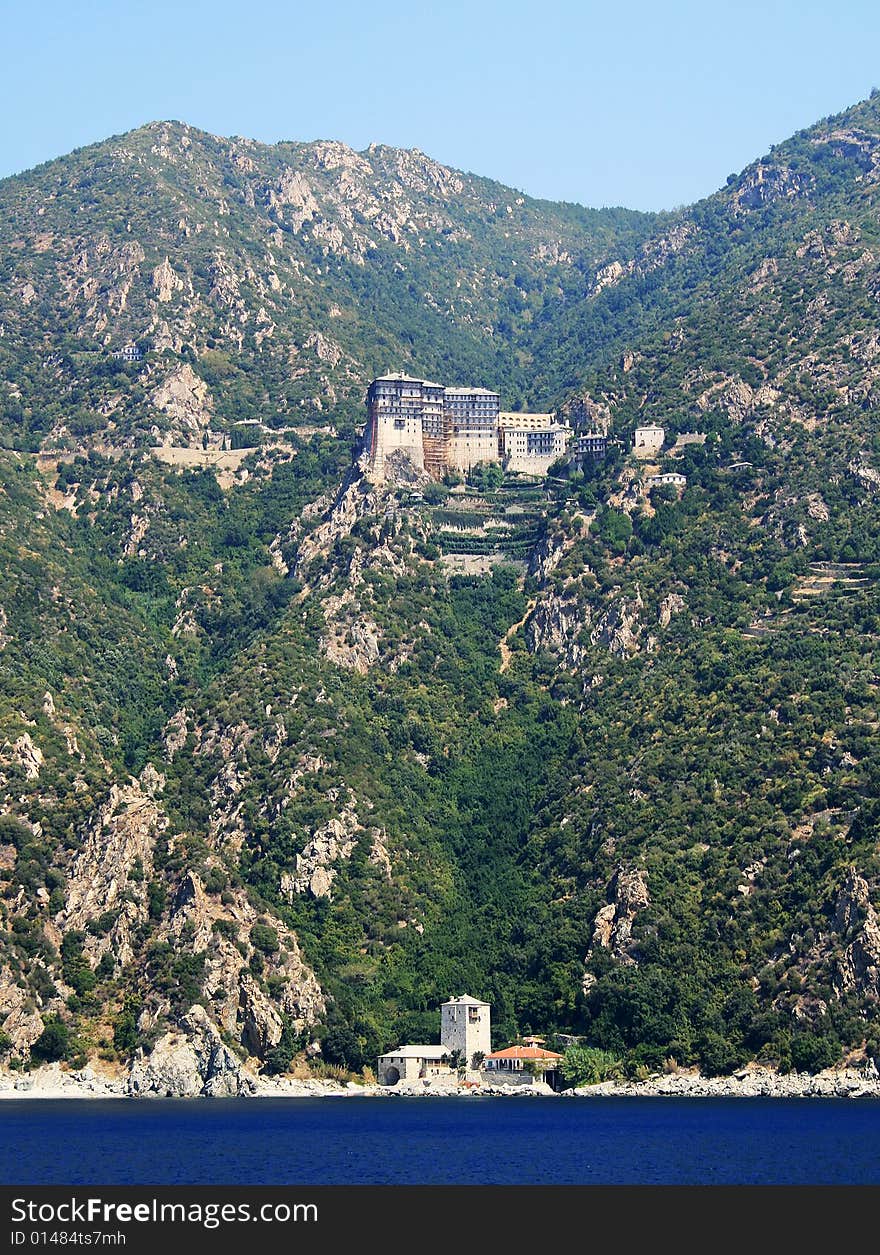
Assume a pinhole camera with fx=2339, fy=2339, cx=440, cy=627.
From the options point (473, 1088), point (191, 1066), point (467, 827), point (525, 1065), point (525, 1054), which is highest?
point (467, 827)

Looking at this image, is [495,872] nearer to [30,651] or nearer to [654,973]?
[654,973]

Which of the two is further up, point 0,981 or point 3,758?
point 3,758

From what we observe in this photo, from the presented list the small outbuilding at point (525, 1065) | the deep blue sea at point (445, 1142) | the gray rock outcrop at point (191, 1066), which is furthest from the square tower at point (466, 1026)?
the gray rock outcrop at point (191, 1066)

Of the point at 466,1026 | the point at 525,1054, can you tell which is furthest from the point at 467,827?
the point at 525,1054

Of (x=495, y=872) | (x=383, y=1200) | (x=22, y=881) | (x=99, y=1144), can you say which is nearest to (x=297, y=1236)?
(x=383, y=1200)

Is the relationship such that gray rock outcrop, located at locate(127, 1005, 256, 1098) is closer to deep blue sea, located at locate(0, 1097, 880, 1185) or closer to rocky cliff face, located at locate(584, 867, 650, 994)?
deep blue sea, located at locate(0, 1097, 880, 1185)

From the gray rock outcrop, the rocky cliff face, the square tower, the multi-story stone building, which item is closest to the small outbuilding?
the square tower

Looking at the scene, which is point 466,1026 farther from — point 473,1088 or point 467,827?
point 467,827
